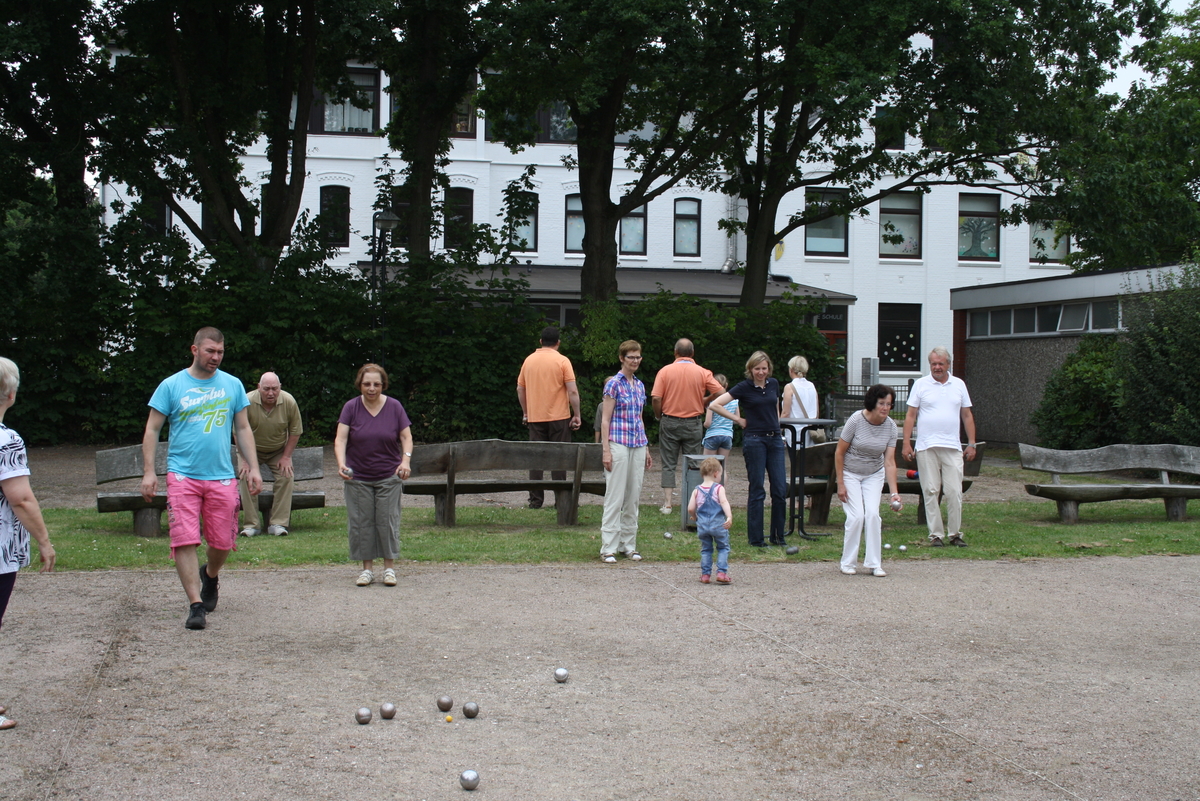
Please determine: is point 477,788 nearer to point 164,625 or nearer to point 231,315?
point 164,625

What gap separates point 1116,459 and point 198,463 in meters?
10.4

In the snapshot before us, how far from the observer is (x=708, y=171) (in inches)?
1028

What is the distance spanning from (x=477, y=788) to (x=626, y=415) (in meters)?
5.34

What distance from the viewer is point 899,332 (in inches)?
1500

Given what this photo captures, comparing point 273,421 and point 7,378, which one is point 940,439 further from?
point 7,378

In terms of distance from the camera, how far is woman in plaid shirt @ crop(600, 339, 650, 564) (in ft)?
30.7

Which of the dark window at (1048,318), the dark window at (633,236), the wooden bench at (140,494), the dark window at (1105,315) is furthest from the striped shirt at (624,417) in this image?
the dark window at (633,236)

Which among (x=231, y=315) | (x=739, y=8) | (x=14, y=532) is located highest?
(x=739, y=8)

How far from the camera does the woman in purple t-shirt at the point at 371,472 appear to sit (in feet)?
26.6

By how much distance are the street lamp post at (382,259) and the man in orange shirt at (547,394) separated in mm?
9135

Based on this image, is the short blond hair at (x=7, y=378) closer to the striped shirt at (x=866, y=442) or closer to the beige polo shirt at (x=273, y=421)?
the beige polo shirt at (x=273, y=421)

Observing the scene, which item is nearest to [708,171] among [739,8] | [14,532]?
[739,8]

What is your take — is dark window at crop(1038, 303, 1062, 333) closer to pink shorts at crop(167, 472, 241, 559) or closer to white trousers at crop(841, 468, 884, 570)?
white trousers at crop(841, 468, 884, 570)

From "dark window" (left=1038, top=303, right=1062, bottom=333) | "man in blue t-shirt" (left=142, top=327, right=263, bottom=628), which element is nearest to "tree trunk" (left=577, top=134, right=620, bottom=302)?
"dark window" (left=1038, top=303, right=1062, bottom=333)
